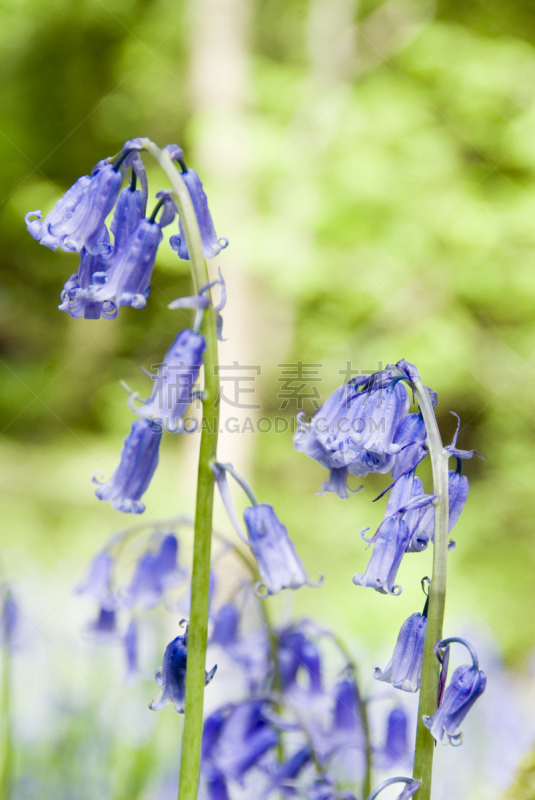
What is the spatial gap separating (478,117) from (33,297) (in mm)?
6002

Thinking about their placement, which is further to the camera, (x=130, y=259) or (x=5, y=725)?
(x=5, y=725)

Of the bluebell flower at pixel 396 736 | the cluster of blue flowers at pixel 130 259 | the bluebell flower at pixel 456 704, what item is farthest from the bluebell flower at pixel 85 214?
the bluebell flower at pixel 396 736

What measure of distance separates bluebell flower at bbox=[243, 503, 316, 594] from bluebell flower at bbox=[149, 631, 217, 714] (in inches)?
7.2

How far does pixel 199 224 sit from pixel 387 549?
0.70 m

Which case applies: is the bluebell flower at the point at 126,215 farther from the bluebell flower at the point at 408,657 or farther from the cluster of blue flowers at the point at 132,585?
the cluster of blue flowers at the point at 132,585

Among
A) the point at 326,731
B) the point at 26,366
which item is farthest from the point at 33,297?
the point at 326,731

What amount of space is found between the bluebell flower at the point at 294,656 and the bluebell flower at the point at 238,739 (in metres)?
0.12

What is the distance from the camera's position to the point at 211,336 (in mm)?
1030

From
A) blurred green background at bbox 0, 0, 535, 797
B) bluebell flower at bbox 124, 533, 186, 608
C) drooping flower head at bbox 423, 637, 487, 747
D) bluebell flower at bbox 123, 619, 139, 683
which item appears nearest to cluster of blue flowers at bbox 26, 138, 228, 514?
drooping flower head at bbox 423, 637, 487, 747

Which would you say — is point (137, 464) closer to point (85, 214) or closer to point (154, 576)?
point (85, 214)

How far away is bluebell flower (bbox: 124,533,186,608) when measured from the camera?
1862 mm

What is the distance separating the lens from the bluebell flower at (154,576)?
1862 millimetres

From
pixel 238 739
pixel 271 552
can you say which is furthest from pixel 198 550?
pixel 238 739

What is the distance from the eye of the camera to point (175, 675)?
109 cm
